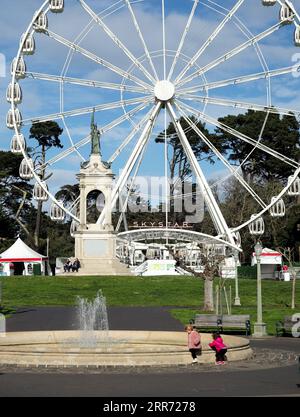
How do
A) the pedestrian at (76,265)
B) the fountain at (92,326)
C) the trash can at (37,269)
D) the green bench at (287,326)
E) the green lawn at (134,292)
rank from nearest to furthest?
the fountain at (92,326)
the green bench at (287,326)
the green lawn at (134,292)
the pedestrian at (76,265)
the trash can at (37,269)

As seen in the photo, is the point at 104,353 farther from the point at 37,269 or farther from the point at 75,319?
the point at 37,269

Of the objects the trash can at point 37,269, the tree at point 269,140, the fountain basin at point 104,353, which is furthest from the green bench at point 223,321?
the tree at point 269,140

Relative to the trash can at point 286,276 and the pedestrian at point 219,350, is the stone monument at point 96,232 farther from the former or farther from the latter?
the pedestrian at point 219,350

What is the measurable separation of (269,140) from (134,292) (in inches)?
2229

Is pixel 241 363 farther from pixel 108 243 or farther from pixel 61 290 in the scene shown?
pixel 108 243

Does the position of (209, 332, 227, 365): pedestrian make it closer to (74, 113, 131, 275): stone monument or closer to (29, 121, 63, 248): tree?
(74, 113, 131, 275): stone monument

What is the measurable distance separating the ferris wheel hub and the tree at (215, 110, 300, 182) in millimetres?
43625

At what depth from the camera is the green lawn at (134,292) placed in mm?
42781

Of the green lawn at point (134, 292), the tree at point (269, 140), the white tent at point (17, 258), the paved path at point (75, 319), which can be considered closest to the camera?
the paved path at point (75, 319)

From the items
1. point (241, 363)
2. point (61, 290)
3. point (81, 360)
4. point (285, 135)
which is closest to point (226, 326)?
point (241, 363)

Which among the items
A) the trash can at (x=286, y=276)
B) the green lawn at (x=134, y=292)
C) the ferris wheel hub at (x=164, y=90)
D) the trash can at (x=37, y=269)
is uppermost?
the ferris wheel hub at (x=164, y=90)

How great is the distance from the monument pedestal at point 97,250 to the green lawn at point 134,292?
858cm
